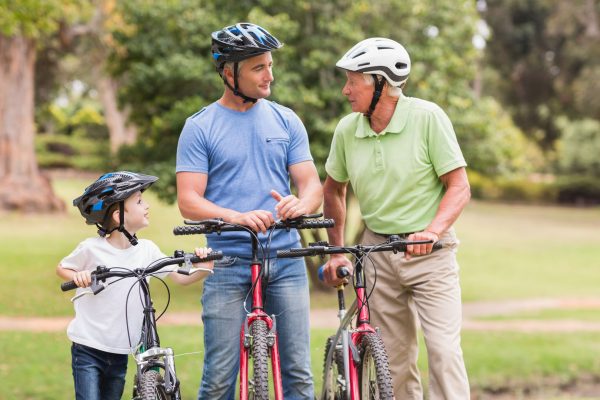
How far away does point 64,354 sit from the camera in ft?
34.7

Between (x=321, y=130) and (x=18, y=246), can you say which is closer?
(x=321, y=130)

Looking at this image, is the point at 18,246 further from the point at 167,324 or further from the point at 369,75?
the point at 369,75

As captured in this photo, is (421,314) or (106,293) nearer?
(106,293)

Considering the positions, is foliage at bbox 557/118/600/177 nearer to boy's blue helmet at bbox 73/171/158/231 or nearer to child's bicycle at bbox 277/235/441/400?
child's bicycle at bbox 277/235/441/400

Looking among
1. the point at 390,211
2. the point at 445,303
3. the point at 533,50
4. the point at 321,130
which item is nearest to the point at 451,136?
the point at 390,211

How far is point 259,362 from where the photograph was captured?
13.6ft

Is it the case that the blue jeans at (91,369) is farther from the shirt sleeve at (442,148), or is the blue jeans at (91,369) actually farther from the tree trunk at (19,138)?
the tree trunk at (19,138)

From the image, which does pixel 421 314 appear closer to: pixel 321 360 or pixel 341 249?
pixel 341 249

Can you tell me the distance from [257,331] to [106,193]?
3.09 feet

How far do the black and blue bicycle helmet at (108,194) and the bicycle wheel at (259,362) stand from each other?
74 cm

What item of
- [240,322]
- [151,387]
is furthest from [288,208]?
[151,387]

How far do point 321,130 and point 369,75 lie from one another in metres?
9.00

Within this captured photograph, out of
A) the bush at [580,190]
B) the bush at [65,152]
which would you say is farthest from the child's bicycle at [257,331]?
the bush at [580,190]

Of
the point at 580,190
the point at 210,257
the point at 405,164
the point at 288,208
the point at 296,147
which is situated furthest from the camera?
the point at 580,190
